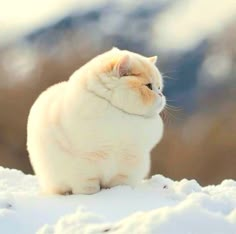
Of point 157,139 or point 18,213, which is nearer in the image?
point 18,213

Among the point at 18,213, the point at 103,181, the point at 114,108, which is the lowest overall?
the point at 18,213

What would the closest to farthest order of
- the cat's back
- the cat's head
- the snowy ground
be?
1. the snowy ground
2. the cat's head
3. the cat's back

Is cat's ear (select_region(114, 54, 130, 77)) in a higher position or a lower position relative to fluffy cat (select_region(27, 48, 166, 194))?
higher

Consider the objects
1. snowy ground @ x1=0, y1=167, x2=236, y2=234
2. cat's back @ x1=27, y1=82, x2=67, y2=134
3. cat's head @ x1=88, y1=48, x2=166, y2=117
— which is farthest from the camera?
cat's back @ x1=27, y1=82, x2=67, y2=134

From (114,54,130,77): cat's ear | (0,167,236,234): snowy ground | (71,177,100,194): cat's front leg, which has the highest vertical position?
(114,54,130,77): cat's ear

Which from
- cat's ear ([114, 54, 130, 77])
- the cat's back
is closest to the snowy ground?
the cat's back

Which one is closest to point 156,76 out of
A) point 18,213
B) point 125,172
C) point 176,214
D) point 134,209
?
point 125,172

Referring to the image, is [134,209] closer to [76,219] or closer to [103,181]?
[103,181]

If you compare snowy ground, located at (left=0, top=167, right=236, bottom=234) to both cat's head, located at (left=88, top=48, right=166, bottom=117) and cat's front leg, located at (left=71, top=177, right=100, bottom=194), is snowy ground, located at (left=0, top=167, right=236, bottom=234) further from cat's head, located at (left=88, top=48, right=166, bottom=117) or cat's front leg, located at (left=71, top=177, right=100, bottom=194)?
cat's head, located at (left=88, top=48, right=166, bottom=117)

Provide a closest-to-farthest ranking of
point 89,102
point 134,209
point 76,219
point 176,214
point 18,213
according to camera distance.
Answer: point 176,214 < point 76,219 < point 18,213 < point 134,209 < point 89,102

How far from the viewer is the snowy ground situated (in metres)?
2.31

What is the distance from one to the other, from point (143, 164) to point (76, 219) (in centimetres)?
113

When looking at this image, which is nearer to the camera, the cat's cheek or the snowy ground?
the snowy ground

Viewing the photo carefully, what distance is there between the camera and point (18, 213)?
9.68 feet
